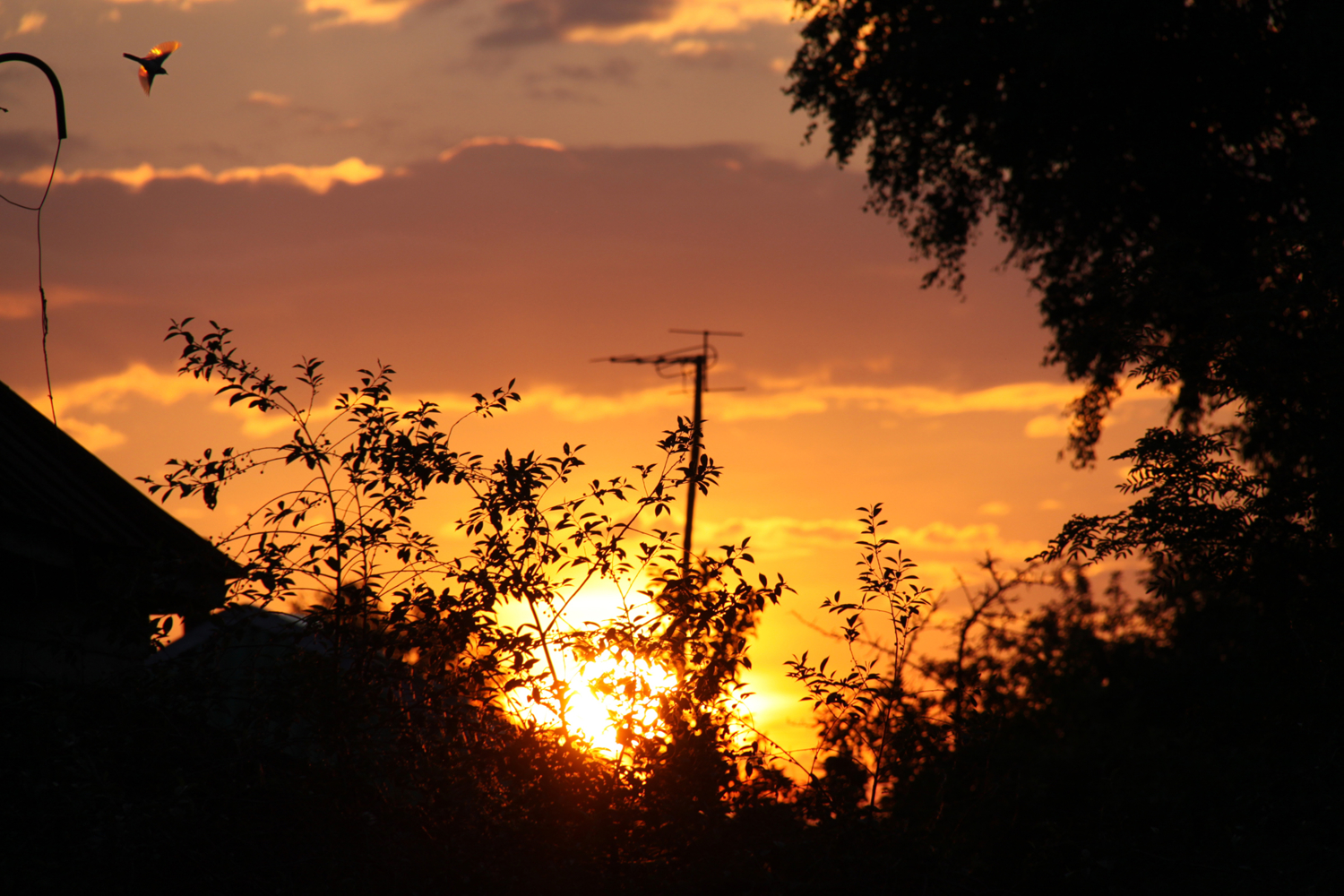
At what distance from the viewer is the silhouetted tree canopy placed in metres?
11.3

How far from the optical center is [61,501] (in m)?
8.88

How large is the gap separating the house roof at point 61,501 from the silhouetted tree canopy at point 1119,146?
Answer: 961cm

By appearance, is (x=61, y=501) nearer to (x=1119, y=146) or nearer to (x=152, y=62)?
(x=152, y=62)

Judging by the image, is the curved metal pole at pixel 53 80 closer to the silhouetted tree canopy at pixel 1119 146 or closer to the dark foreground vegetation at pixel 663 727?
the dark foreground vegetation at pixel 663 727

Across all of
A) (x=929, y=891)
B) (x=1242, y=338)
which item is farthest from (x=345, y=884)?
(x=1242, y=338)

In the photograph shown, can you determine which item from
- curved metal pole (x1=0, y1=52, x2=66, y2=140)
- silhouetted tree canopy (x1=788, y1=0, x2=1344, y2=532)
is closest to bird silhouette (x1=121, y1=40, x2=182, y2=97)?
curved metal pole (x1=0, y1=52, x2=66, y2=140)

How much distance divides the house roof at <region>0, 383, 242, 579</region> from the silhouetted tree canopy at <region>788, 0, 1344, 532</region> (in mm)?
9613

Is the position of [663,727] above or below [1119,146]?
below

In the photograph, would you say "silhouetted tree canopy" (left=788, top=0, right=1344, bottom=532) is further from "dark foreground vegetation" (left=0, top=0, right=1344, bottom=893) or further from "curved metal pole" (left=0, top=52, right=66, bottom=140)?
"curved metal pole" (left=0, top=52, right=66, bottom=140)

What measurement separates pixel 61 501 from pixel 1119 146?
14.5m

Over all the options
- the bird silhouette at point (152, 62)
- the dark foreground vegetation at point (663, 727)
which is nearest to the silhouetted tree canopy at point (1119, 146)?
the dark foreground vegetation at point (663, 727)

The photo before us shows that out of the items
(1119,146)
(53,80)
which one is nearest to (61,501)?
(53,80)

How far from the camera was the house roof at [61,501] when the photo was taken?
8.48 meters

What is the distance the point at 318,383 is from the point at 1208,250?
1405 centimetres
